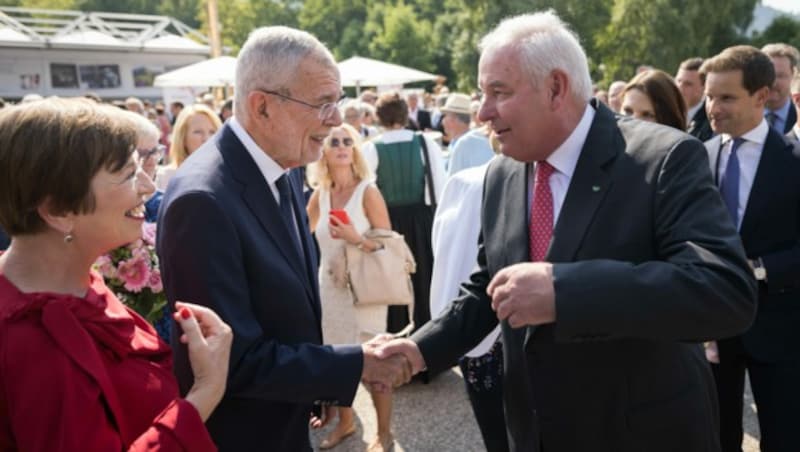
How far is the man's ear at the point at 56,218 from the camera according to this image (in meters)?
1.63

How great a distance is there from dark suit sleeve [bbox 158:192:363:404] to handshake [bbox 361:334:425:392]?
0.89 ft

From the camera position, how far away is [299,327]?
218 centimetres

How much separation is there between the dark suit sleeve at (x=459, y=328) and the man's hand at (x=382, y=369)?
10 cm

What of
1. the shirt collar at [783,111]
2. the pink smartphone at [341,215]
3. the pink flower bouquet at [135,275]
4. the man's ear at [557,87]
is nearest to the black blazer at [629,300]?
the man's ear at [557,87]

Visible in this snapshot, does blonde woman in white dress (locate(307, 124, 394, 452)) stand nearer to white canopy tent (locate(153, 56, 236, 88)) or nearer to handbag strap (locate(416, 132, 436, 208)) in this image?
handbag strap (locate(416, 132, 436, 208))

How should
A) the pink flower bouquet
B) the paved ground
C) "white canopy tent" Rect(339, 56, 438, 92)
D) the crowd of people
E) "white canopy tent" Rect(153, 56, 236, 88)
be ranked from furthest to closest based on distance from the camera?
"white canopy tent" Rect(339, 56, 438, 92) → "white canopy tent" Rect(153, 56, 236, 88) → the paved ground → the pink flower bouquet → the crowd of people

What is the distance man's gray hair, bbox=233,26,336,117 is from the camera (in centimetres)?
224

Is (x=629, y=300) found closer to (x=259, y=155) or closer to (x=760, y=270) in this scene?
(x=259, y=155)

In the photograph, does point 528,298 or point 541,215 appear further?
point 541,215

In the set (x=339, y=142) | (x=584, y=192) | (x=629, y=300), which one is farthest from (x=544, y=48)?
(x=339, y=142)

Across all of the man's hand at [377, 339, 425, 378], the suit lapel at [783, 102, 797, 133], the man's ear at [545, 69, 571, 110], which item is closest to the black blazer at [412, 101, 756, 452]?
the man's ear at [545, 69, 571, 110]

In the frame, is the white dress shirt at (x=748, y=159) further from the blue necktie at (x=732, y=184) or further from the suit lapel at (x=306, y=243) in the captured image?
the suit lapel at (x=306, y=243)

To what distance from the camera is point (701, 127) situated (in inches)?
207

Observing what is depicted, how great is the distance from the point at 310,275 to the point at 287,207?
26 cm
